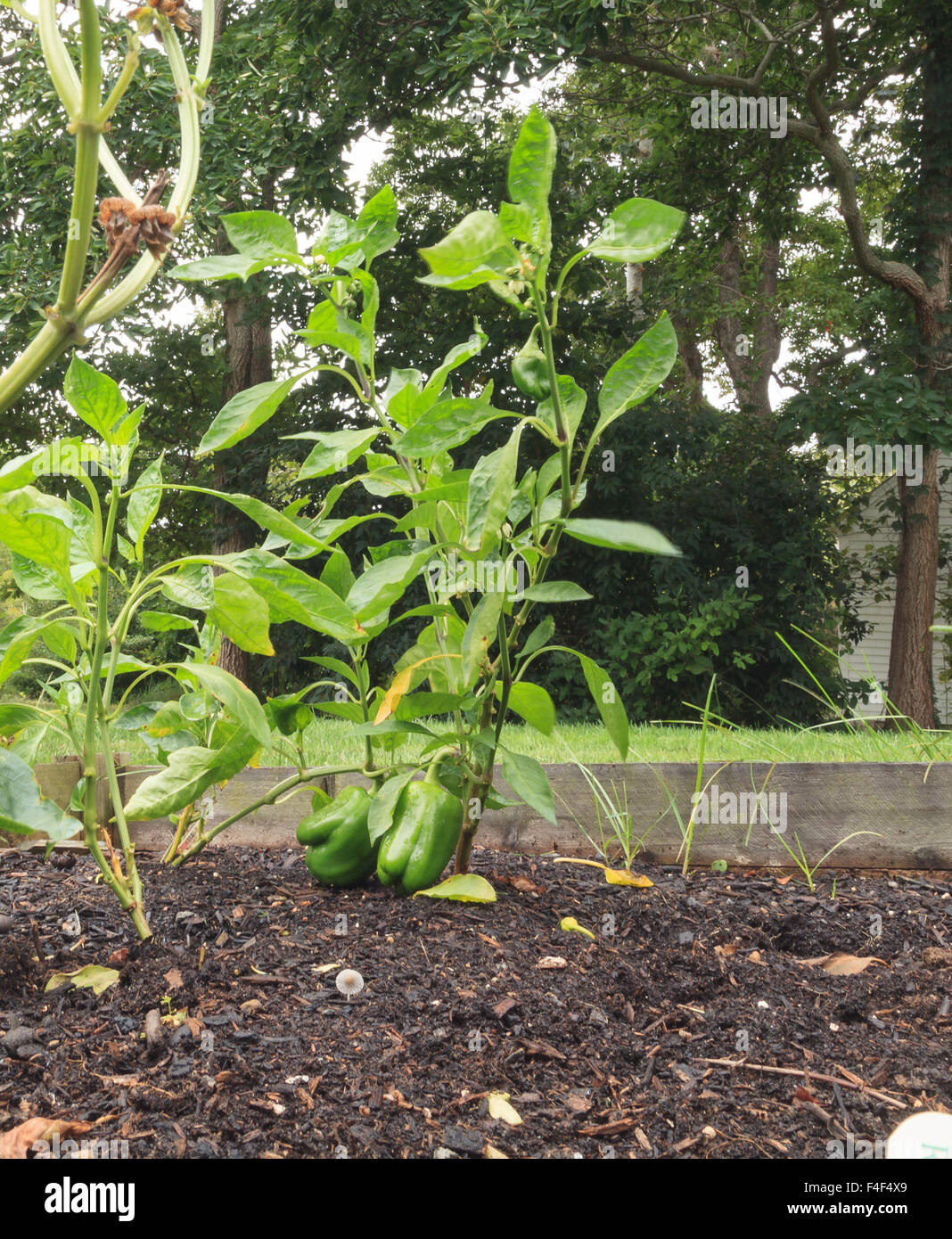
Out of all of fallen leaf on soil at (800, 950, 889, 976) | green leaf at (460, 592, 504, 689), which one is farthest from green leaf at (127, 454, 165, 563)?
fallen leaf on soil at (800, 950, 889, 976)

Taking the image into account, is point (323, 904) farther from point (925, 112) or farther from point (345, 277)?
point (925, 112)

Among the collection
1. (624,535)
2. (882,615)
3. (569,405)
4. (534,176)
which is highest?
(534,176)

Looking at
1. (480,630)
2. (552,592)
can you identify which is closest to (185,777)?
(480,630)

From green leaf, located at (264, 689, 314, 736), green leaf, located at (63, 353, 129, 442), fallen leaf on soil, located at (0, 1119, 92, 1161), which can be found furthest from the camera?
green leaf, located at (264, 689, 314, 736)

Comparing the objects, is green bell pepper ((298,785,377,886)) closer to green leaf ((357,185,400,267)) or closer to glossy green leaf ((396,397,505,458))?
glossy green leaf ((396,397,505,458))

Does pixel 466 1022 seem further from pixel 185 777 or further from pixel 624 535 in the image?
pixel 624 535

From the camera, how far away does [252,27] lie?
8.74 meters

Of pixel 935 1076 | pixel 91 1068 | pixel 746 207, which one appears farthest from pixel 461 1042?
pixel 746 207

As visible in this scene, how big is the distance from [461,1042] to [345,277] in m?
1.35

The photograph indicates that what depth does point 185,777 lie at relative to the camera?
5.54 feet

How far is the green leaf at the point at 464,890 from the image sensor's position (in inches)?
74.4

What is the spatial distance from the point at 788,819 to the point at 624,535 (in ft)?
5.96

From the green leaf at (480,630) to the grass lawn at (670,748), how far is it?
1.25 metres

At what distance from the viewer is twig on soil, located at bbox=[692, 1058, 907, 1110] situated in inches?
57.6
